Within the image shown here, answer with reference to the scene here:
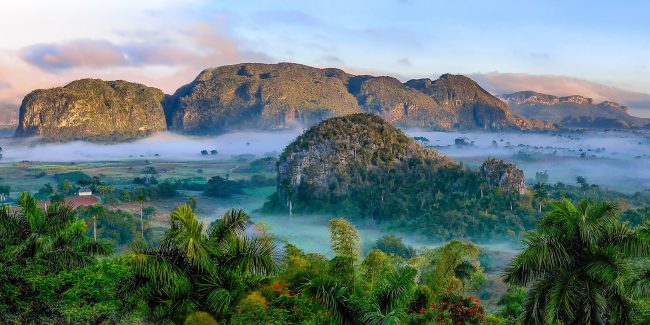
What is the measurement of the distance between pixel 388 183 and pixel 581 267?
71.4 m

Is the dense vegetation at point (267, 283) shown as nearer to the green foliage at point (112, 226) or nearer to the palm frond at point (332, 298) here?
the palm frond at point (332, 298)

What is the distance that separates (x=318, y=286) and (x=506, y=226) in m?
61.6

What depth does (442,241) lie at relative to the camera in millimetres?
66875

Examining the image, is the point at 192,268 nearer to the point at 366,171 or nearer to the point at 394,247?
the point at 394,247

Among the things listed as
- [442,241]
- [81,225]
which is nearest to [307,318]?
[81,225]

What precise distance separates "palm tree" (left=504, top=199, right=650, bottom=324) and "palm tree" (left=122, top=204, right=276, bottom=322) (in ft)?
20.1

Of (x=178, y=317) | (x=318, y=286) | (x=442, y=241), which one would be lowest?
(x=442, y=241)

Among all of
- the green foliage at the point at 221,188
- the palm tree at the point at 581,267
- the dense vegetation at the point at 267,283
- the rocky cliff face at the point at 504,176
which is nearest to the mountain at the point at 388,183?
the rocky cliff face at the point at 504,176

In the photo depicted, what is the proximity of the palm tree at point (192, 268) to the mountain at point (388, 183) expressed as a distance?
56489 millimetres

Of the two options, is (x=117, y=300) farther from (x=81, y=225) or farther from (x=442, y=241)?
(x=442, y=241)

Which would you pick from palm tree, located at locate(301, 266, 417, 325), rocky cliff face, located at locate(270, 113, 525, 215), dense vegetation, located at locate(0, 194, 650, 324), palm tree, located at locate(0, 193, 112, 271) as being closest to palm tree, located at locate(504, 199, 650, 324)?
dense vegetation, located at locate(0, 194, 650, 324)

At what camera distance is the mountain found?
238ft

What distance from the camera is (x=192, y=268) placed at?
1341 centimetres

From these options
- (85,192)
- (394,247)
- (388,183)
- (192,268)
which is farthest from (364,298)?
(85,192)
